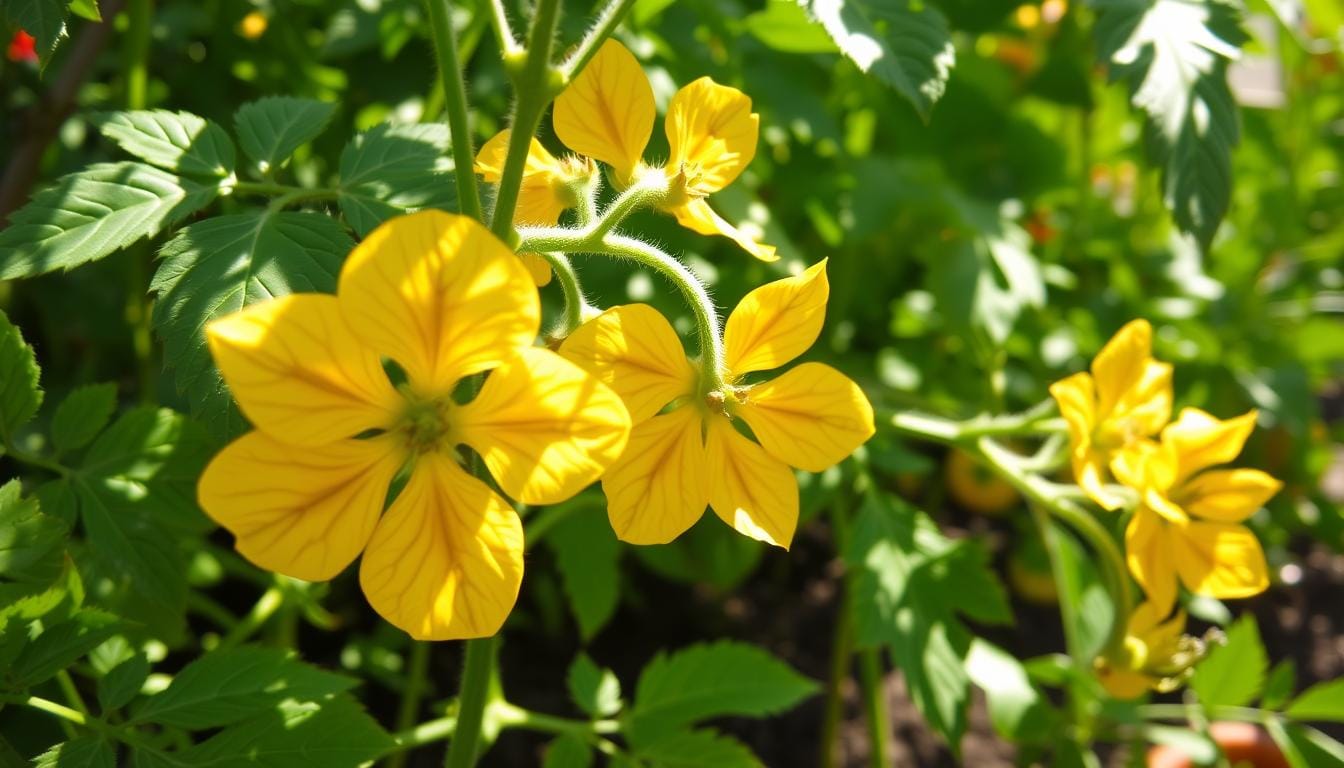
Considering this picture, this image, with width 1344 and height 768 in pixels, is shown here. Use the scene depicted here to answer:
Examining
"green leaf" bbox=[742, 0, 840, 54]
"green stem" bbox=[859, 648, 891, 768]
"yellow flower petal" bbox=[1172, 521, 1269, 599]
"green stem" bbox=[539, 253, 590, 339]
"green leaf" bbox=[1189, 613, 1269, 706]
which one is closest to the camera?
"green stem" bbox=[539, 253, 590, 339]

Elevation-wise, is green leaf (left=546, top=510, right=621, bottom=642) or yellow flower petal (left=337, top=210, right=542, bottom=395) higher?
yellow flower petal (left=337, top=210, right=542, bottom=395)

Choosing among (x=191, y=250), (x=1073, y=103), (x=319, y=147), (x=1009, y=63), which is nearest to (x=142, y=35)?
(x=319, y=147)

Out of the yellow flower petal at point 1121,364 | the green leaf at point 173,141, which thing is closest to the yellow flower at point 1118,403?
the yellow flower petal at point 1121,364

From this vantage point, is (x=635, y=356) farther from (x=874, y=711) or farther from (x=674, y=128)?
(x=874, y=711)

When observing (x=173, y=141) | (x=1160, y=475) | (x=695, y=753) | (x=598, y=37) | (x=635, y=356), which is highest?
(x=598, y=37)

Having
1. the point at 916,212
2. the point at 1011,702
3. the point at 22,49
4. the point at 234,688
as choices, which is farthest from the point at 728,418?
the point at 22,49

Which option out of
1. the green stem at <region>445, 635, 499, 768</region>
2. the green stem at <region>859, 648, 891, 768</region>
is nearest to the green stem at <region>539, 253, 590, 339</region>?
the green stem at <region>445, 635, 499, 768</region>

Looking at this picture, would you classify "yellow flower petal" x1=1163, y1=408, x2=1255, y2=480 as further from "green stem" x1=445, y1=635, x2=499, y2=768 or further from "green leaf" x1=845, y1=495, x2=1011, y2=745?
"green stem" x1=445, y1=635, x2=499, y2=768
